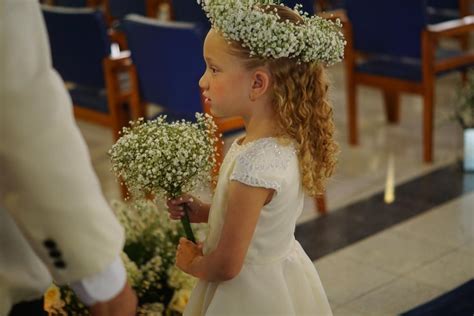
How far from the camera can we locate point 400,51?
16.8 ft

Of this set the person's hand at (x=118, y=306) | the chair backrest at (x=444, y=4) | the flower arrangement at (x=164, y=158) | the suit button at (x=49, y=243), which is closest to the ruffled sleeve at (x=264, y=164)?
the flower arrangement at (x=164, y=158)

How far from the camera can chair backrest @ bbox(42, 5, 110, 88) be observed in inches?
184

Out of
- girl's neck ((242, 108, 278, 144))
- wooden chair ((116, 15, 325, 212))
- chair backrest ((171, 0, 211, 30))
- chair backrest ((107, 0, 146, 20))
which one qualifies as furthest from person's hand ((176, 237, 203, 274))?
chair backrest ((107, 0, 146, 20))

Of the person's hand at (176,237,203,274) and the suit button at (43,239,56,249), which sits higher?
the suit button at (43,239,56,249)

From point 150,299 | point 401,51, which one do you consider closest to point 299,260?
point 150,299

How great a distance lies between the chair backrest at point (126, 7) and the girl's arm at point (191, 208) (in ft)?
14.2

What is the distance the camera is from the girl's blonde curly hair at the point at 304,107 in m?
2.11

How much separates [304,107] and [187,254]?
0.47 metres

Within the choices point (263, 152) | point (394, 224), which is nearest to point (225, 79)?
point (263, 152)

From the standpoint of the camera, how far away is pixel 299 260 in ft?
7.39

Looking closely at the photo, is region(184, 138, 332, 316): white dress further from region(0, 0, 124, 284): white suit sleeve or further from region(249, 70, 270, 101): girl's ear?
region(0, 0, 124, 284): white suit sleeve

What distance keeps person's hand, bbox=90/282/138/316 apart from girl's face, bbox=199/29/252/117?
0.67 meters

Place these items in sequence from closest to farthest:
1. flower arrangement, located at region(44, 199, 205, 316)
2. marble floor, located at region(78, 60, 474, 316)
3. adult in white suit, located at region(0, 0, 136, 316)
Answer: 1. adult in white suit, located at region(0, 0, 136, 316)
2. flower arrangement, located at region(44, 199, 205, 316)
3. marble floor, located at region(78, 60, 474, 316)

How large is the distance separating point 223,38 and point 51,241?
0.79 metres
